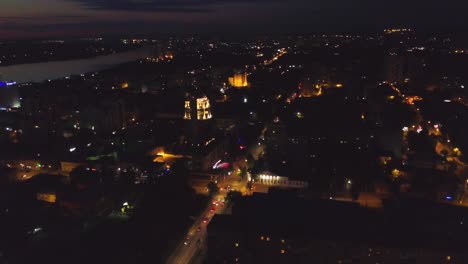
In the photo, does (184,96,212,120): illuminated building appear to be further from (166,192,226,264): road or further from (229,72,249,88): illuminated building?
(229,72,249,88): illuminated building

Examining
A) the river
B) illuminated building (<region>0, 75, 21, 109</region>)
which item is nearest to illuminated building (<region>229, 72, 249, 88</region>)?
illuminated building (<region>0, 75, 21, 109</region>)

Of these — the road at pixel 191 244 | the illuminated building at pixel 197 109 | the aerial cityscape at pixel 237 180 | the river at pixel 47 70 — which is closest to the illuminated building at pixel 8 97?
the aerial cityscape at pixel 237 180

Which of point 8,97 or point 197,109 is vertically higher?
point 197,109

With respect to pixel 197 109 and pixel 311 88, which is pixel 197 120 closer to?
pixel 197 109

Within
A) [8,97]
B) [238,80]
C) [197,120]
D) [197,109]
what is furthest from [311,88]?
[8,97]

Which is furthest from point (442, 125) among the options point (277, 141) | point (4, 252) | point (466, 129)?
point (4, 252)

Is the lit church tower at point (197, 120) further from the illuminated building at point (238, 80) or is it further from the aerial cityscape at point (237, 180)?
the illuminated building at point (238, 80)

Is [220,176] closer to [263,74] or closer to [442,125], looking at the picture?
[442,125]

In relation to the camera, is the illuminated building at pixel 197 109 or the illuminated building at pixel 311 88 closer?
the illuminated building at pixel 197 109
